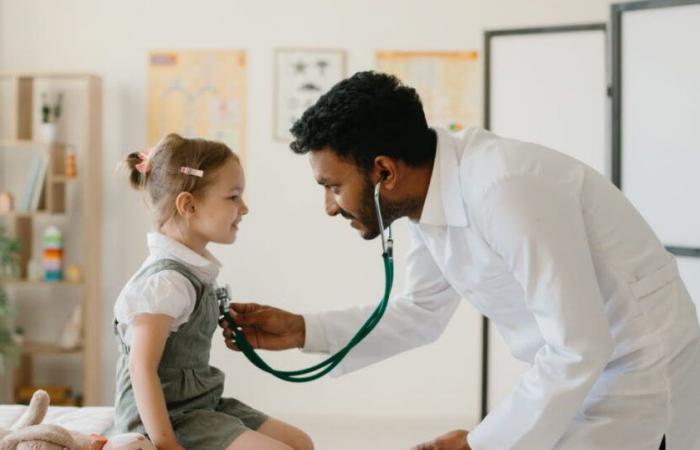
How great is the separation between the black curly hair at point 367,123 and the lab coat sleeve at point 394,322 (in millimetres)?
437

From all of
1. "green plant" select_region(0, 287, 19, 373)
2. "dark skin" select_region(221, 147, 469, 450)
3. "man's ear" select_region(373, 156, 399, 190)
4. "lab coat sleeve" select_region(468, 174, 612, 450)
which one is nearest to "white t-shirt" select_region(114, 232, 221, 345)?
"dark skin" select_region(221, 147, 469, 450)

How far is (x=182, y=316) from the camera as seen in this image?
180cm

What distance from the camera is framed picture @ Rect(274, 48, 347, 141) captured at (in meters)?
4.32

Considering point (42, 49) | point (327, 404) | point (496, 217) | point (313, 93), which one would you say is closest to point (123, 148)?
point (42, 49)

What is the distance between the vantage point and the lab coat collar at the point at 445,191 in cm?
160

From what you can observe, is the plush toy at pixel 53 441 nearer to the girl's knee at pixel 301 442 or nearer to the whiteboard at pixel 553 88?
the girl's knee at pixel 301 442

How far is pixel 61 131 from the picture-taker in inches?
175

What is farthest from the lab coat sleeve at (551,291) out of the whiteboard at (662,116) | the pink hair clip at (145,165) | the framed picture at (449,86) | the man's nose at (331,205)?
the framed picture at (449,86)

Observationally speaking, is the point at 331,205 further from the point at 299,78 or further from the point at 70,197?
the point at 70,197

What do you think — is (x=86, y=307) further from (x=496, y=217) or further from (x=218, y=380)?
(x=496, y=217)

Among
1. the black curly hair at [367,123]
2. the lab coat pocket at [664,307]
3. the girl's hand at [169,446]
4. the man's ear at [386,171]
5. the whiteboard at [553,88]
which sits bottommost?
the girl's hand at [169,446]

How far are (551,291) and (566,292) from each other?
0.9 inches

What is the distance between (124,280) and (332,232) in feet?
3.46

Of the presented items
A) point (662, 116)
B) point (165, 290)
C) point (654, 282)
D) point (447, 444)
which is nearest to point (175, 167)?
point (165, 290)
